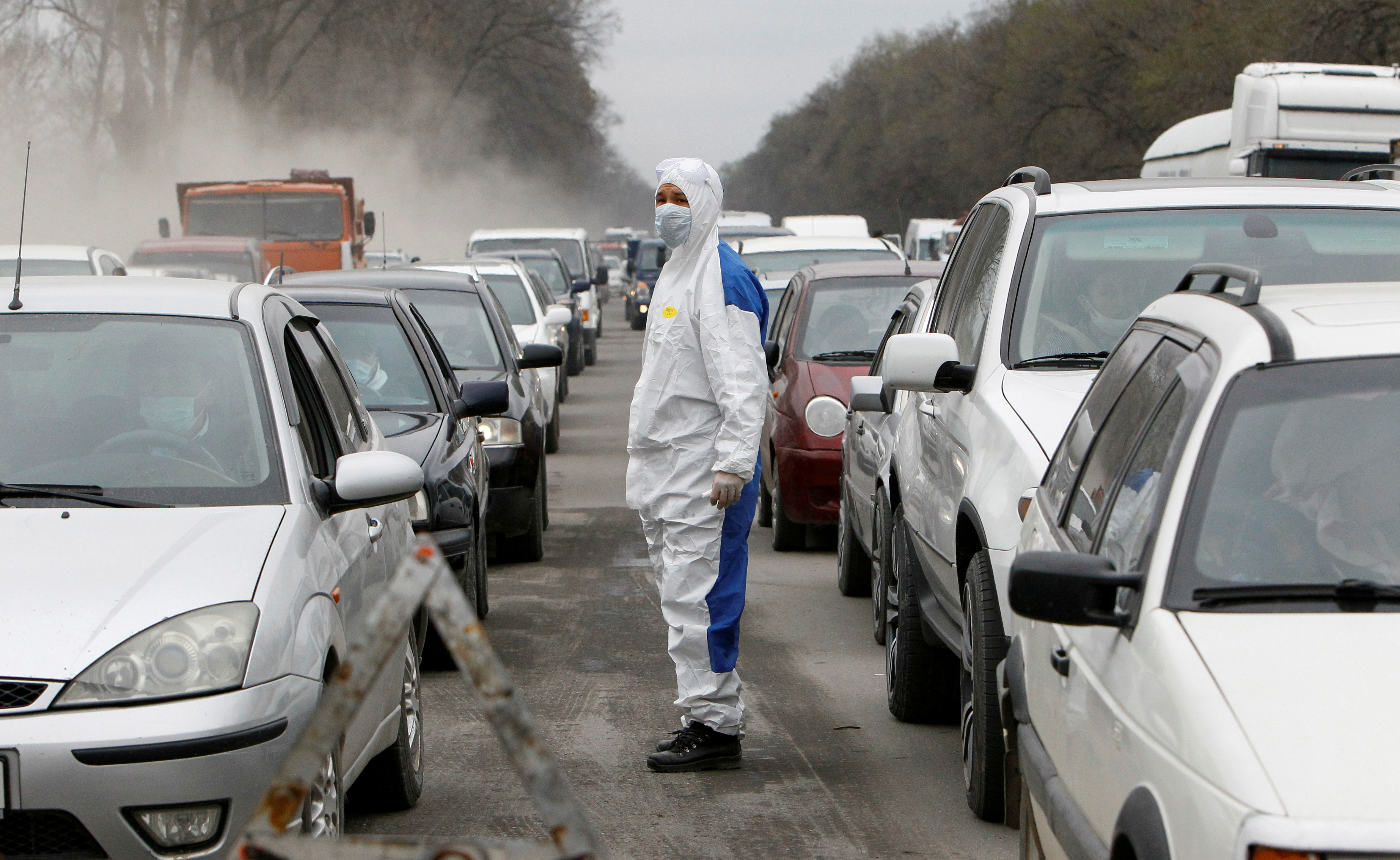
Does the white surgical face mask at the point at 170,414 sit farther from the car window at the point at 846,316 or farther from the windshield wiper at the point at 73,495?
the car window at the point at 846,316

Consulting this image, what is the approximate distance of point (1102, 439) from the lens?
3705mm

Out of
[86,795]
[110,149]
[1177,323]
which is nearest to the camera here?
[86,795]

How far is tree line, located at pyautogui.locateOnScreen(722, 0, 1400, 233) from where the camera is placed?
31.0 m

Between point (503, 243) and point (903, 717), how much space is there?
75.8 ft

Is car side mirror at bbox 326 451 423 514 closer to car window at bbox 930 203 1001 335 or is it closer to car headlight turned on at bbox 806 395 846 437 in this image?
car window at bbox 930 203 1001 335

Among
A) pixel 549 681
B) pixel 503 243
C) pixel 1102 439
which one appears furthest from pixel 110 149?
pixel 1102 439

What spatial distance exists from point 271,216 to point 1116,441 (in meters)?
26.6

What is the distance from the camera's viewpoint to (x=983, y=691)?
15.6 feet

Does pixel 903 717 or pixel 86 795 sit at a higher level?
pixel 86 795

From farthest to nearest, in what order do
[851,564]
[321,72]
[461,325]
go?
[321,72], [461,325], [851,564]

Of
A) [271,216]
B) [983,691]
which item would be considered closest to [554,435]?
[983,691]

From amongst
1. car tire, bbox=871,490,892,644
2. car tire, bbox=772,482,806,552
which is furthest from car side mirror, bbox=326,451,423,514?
car tire, bbox=772,482,806,552

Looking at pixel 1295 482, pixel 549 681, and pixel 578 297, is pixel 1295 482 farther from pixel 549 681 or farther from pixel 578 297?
pixel 578 297

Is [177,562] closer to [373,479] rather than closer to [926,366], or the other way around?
[373,479]
